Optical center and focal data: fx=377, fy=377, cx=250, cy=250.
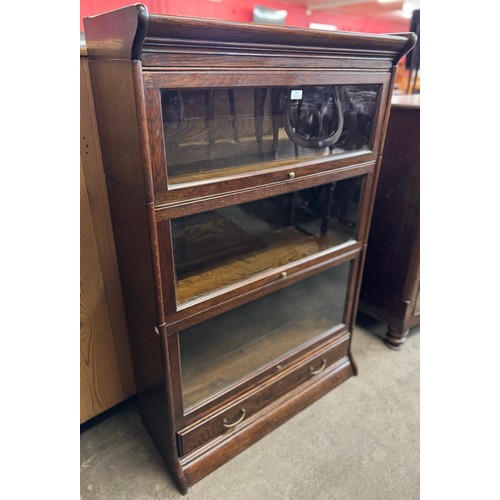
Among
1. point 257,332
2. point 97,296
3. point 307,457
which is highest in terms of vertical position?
point 97,296

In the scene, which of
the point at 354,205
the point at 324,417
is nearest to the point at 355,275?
the point at 354,205

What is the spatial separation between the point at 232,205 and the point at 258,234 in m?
0.42

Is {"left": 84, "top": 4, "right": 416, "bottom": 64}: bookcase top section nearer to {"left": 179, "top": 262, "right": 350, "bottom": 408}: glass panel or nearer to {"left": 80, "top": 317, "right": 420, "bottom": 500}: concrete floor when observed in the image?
{"left": 179, "top": 262, "right": 350, "bottom": 408}: glass panel

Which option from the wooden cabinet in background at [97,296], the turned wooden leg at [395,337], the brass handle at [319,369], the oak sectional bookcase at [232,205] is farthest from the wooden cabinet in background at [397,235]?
the wooden cabinet in background at [97,296]

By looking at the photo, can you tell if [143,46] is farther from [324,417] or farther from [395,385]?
[395,385]

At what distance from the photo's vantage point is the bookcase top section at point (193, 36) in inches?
24.3

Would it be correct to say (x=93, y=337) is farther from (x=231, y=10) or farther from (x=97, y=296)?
(x=231, y=10)

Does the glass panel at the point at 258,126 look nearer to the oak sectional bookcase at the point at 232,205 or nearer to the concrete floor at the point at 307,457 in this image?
the oak sectional bookcase at the point at 232,205

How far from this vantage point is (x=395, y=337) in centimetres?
163

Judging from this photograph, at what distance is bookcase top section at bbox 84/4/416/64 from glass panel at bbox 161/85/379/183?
0.33 ft

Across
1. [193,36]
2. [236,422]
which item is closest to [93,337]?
[236,422]

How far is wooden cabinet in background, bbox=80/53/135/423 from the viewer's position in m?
0.94

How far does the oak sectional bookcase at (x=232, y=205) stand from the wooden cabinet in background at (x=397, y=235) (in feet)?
0.94

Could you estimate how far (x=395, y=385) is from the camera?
1463 millimetres
